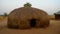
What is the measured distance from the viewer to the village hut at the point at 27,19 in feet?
26.0

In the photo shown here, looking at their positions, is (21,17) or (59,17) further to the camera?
(59,17)

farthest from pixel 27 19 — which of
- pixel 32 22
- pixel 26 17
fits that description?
pixel 32 22

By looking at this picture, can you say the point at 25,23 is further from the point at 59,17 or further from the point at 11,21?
the point at 59,17

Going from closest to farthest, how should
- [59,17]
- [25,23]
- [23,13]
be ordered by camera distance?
[25,23], [23,13], [59,17]

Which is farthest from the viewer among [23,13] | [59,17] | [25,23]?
[59,17]

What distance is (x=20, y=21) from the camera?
7.89 m

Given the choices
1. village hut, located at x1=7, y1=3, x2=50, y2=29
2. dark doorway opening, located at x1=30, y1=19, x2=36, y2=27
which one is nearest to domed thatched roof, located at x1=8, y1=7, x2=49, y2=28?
village hut, located at x1=7, y1=3, x2=50, y2=29

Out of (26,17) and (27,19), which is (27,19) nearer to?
(27,19)

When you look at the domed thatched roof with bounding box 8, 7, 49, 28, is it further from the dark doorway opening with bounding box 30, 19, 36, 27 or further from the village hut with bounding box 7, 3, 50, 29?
the dark doorway opening with bounding box 30, 19, 36, 27

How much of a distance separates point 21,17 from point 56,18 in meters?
4.34

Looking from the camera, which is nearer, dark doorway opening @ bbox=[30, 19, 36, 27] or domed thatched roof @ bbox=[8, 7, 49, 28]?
domed thatched roof @ bbox=[8, 7, 49, 28]

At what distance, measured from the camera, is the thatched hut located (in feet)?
26.0

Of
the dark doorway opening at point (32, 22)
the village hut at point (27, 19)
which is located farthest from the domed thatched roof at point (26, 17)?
the dark doorway opening at point (32, 22)

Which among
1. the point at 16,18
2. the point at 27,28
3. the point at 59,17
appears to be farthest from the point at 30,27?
the point at 59,17
